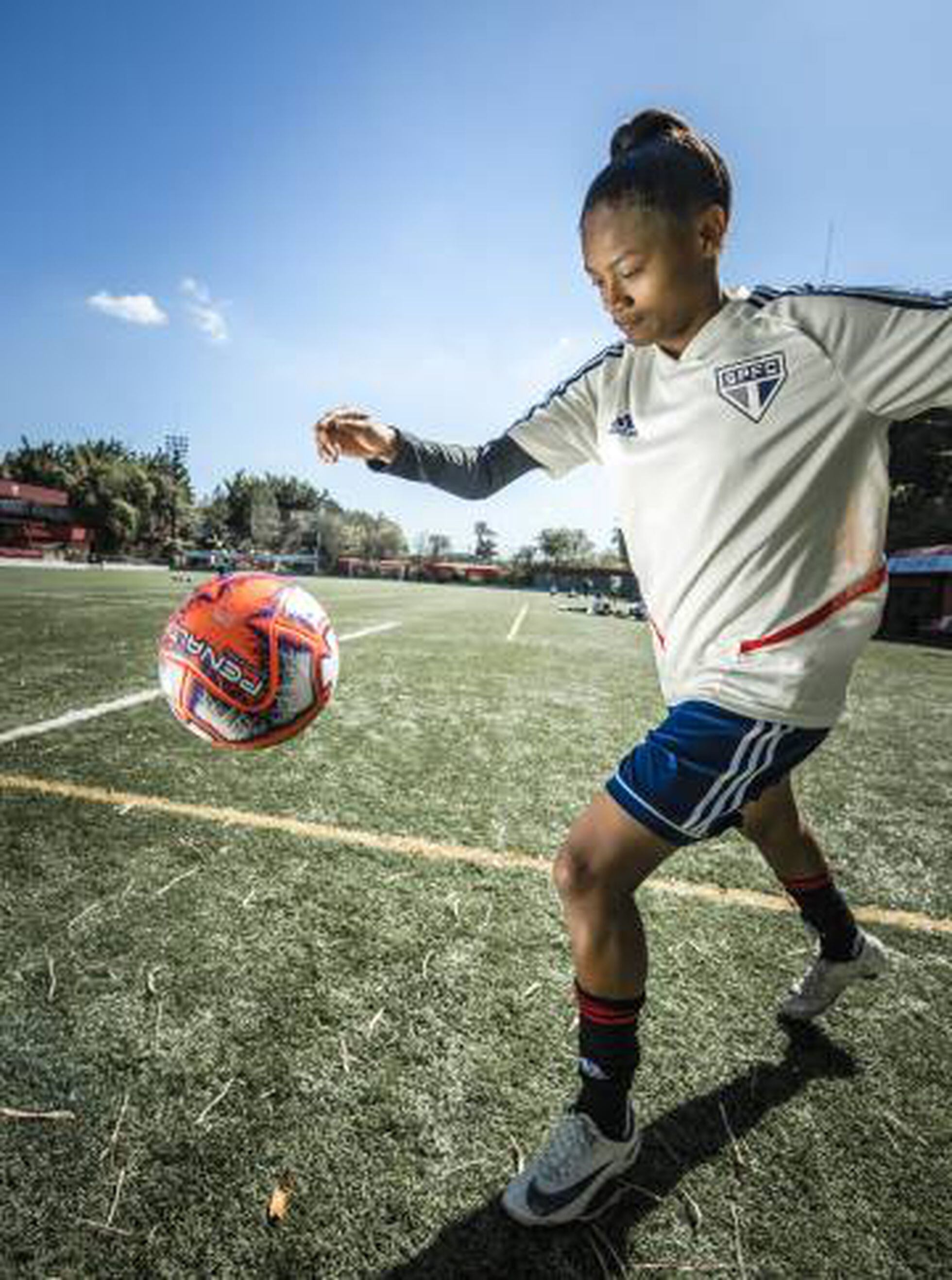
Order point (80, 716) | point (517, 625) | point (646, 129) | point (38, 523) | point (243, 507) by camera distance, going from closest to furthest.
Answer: point (646, 129) < point (80, 716) < point (517, 625) < point (38, 523) < point (243, 507)

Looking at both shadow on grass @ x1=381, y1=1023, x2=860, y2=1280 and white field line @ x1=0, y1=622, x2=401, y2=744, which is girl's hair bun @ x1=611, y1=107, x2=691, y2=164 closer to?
shadow on grass @ x1=381, y1=1023, x2=860, y2=1280

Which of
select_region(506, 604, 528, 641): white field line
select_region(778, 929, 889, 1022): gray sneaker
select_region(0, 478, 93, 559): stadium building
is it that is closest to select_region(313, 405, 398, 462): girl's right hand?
select_region(778, 929, 889, 1022): gray sneaker

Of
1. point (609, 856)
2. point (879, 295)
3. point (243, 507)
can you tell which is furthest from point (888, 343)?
point (243, 507)

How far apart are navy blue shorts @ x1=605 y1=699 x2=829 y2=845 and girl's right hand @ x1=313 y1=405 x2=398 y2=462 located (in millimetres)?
1347

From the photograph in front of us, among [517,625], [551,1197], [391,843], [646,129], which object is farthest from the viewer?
[517,625]

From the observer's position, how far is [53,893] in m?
2.72

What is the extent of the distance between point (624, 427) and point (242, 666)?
1667 mm

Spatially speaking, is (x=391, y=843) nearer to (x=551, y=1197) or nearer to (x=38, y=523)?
(x=551, y=1197)

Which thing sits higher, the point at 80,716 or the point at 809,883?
the point at 809,883

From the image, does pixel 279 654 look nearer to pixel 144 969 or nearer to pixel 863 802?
pixel 144 969

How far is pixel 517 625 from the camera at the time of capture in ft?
59.0

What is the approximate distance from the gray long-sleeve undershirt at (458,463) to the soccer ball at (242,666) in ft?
2.65

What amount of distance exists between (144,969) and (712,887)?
2306 millimetres

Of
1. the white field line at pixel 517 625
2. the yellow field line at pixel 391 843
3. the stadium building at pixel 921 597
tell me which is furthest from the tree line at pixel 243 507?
the yellow field line at pixel 391 843
